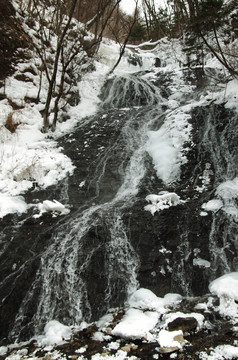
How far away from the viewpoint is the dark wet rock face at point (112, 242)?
3.79 m

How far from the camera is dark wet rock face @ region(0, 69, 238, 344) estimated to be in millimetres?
3793

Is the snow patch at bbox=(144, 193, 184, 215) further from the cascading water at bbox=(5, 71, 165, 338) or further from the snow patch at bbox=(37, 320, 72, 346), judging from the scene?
the snow patch at bbox=(37, 320, 72, 346)

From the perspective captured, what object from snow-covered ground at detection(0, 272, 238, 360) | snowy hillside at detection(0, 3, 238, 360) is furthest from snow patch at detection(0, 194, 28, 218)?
snow-covered ground at detection(0, 272, 238, 360)

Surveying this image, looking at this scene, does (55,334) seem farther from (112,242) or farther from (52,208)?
(52,208)

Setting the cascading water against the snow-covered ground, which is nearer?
the snow-covered ground

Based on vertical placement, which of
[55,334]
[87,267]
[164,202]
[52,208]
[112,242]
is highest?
[164,202]

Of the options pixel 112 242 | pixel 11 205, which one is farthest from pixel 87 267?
pixel 11 205

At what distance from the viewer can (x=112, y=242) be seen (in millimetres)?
4621

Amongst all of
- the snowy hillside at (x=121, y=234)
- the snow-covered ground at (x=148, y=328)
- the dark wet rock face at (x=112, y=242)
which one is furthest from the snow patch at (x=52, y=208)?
the snow-covered ground at (x=148, y=328)

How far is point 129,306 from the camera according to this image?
3598 millimetres

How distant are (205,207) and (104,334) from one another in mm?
3218

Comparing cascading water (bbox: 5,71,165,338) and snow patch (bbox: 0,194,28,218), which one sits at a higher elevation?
snow patch (bbox: 0,194,28,218)

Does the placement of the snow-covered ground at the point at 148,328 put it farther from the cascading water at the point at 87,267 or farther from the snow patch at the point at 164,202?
the snow patch at the point at 164,202

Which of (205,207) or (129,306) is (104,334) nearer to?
(129,306)
